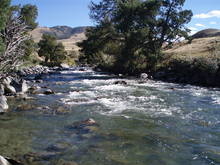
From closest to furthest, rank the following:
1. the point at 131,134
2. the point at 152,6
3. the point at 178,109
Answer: the point at 131,134 < the point at 178,109 < the point at 152,6

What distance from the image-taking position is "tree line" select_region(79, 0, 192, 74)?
48.8m

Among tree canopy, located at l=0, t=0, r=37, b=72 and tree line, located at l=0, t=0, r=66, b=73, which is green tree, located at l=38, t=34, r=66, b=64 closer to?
tree line, located at l=0, t=0, r=66, b=73

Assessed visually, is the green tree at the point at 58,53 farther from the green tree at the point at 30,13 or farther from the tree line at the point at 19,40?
the green tree at the point at 30,13

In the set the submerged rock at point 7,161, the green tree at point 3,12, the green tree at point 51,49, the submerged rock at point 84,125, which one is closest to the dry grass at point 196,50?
the green tree at point 3,12

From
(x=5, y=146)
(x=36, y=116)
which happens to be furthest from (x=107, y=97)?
(x=5, y=146)

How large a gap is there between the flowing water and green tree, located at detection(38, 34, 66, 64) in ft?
208

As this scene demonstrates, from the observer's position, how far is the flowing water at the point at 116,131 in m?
11.3

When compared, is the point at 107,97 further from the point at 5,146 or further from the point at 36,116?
the point at 5,146

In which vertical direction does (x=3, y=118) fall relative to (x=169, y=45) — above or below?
below

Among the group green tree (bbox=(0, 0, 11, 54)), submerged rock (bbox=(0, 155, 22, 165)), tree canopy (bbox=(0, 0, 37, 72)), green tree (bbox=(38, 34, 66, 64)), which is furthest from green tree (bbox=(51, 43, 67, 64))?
submerged rock (bbox=(0, 155, 22, 165))

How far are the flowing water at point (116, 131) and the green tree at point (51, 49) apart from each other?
6345cm

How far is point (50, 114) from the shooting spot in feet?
60.1

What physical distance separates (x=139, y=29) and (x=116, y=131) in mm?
35580

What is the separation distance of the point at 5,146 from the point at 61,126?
12.6 feet
